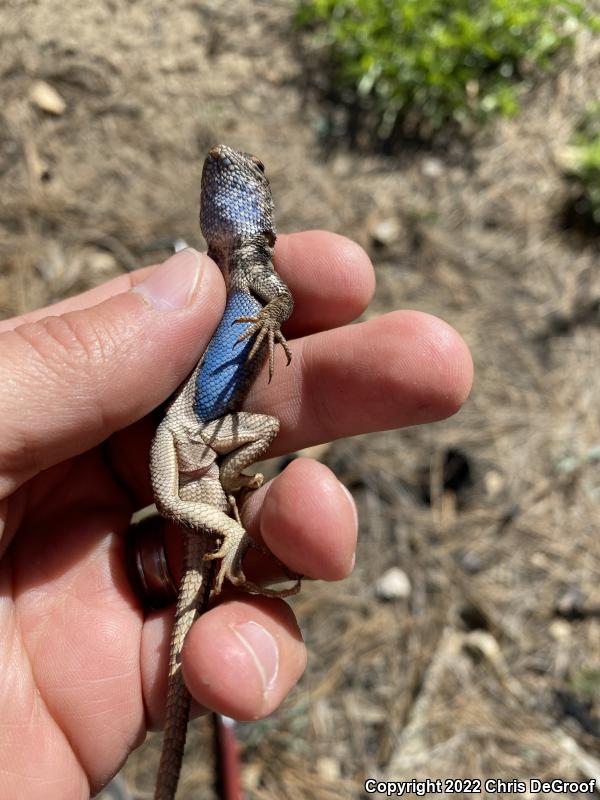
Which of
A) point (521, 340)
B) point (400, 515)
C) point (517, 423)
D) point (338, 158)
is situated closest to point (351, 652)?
point (400, 515)

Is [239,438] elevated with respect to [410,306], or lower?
elevated

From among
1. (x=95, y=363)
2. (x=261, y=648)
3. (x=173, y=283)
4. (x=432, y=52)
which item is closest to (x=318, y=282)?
(x=173, y=283)

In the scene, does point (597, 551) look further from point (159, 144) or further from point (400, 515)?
point (159, 144)

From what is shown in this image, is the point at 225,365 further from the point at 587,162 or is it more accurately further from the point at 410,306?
the point at 587,162

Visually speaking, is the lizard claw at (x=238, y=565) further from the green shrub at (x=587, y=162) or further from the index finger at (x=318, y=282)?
the green shrub at (x=587, y=162)

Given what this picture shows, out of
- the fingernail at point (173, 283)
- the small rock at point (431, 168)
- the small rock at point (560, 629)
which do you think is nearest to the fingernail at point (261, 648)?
the fingernail at point (173, 283)

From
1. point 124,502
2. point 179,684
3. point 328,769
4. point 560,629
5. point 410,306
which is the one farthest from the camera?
point 410,306

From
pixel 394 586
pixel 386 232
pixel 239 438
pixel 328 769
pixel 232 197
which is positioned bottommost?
pixel 328 769
